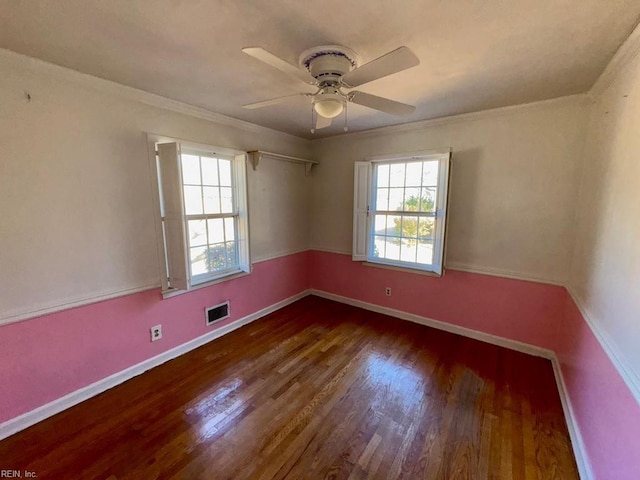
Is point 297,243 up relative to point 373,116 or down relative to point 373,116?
down

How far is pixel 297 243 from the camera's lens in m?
4.00

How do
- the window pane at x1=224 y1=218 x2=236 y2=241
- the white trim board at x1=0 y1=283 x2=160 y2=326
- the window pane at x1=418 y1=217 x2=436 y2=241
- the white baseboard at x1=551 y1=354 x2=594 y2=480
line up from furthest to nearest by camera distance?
the window pane at x1=418 y1=217 x2=436 y2=241 < the window pane at x1=224 y1=218 x2=236 y2=241 < the white trim board at x1=0 y1=283 x2=160 y2=326 < the white baseboard at x1=551 y1=354 x2=594 y2=480

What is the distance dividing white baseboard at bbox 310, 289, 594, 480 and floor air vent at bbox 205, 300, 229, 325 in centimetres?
156

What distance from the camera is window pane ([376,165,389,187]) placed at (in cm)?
339

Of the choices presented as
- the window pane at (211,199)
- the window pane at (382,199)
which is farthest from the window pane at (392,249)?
the window pane at (211,199)

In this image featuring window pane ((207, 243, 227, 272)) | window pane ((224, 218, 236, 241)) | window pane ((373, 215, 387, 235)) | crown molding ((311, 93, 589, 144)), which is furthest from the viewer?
window pane ((373, 215, 387, 235))

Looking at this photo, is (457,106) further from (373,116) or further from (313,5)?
(313,5)

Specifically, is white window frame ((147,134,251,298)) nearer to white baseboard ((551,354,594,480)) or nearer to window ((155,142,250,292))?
window ((155,142,250,292))

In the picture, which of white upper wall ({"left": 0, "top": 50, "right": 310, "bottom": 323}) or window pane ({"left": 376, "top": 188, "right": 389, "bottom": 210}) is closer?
white upper wall ({"left": 0, "top": 50, "right": 310, "bottom": 323})

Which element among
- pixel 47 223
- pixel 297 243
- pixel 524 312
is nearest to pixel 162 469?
pixel 47 223

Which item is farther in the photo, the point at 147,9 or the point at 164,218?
the point at 164,218

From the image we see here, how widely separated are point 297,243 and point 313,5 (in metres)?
3.01

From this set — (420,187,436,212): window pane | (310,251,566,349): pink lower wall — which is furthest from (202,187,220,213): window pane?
(420,187,436,212): window pane

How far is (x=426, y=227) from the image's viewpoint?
3.16 meters
